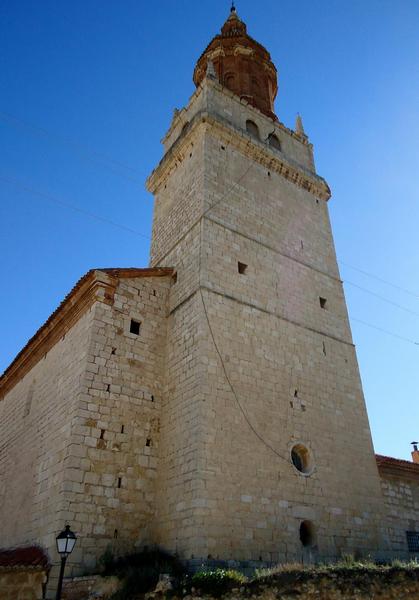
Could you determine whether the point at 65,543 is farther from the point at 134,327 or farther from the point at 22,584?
the point at 134,327

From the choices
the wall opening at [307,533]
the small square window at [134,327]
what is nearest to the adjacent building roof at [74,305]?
the small square window at [134,327]

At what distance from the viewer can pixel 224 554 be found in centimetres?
866

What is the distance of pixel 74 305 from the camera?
11969 mm

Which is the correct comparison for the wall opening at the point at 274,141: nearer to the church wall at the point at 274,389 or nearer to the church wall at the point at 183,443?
the church wall at the point at 274,389

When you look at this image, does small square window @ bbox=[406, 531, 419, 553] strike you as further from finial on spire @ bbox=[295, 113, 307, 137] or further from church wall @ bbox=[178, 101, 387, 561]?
finial on spire @ bbox=[295, 113, 307, 137]

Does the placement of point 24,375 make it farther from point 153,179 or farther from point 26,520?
point 153,179

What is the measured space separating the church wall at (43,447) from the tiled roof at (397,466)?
7.81 metres

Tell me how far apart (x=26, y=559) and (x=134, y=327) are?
17.0 feet

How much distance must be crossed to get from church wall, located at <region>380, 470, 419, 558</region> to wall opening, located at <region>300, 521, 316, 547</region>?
307cm

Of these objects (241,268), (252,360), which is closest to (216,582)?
(252,360)

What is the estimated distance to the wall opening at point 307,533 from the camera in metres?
10.0

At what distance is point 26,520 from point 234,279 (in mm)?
7155

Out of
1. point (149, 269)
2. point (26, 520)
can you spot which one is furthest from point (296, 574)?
point (149, 269)

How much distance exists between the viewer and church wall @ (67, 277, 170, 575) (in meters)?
9.13
